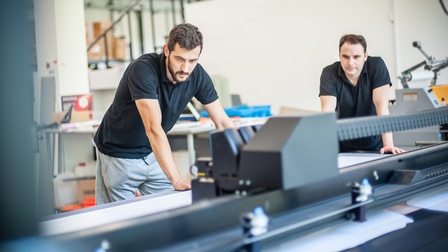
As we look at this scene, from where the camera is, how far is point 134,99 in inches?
81.7

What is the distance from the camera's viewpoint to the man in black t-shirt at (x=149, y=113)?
2.06 metres

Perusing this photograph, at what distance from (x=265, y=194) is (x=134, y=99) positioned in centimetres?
115

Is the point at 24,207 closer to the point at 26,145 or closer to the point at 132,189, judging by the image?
the point at 26,145

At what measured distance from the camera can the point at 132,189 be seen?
2.46 metres

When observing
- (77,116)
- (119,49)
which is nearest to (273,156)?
(77,116)

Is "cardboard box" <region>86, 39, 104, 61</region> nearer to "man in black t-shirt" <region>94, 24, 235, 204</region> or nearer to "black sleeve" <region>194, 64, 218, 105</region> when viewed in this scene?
"man in black t-shirt" <region>94, 24, 235, 204</region>

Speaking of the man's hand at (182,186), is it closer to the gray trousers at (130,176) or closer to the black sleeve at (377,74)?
the gray trousers at (130,176)

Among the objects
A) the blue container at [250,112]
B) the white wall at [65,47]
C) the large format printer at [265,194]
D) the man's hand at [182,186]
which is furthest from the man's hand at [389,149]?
the white wall at [65,47]

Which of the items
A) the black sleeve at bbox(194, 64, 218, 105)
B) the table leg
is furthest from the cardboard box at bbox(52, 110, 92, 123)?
the black sleeve at bbox(194, 64, 218, 105)

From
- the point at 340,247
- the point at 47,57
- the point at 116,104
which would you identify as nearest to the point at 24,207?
the point at 340,247

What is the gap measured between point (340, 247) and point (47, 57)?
4.53 meters

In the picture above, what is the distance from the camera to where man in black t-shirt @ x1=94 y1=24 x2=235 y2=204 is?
2.06m

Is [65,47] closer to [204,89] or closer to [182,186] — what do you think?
[204,89]

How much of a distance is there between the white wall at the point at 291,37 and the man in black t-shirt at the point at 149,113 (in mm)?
1030
